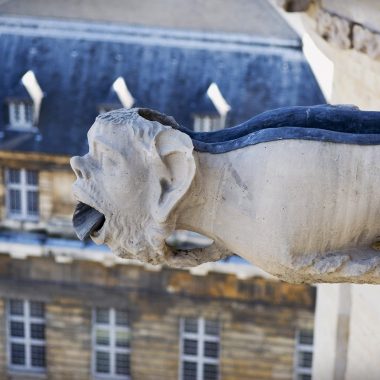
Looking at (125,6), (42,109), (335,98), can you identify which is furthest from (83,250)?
(335,98)

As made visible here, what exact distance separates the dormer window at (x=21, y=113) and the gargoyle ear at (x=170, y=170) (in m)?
12.6

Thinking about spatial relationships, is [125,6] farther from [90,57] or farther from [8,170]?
[8,170]

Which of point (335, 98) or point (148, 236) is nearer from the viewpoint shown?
point (148, 236)

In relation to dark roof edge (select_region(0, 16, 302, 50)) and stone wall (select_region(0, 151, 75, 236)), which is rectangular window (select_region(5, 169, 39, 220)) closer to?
stone wall (select_region(0, 151, 75, 236))

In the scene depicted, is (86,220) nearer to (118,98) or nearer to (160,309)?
(118,98)

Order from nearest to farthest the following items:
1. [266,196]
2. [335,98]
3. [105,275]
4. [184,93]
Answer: [266,196] → [335,98] → [184,93] → [105,275]

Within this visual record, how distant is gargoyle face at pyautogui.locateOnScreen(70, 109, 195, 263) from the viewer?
11.4 feet

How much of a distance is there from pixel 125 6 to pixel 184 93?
4.77 ft

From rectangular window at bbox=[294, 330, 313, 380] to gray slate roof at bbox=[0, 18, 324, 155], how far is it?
311 centimetres

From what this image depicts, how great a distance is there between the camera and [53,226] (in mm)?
16531

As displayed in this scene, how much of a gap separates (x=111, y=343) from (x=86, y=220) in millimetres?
14337

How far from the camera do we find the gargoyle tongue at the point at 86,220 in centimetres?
358

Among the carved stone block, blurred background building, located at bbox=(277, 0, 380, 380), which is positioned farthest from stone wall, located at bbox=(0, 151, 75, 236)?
the carved stone block

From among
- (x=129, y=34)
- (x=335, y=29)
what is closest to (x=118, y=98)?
(x=129, y=34)
